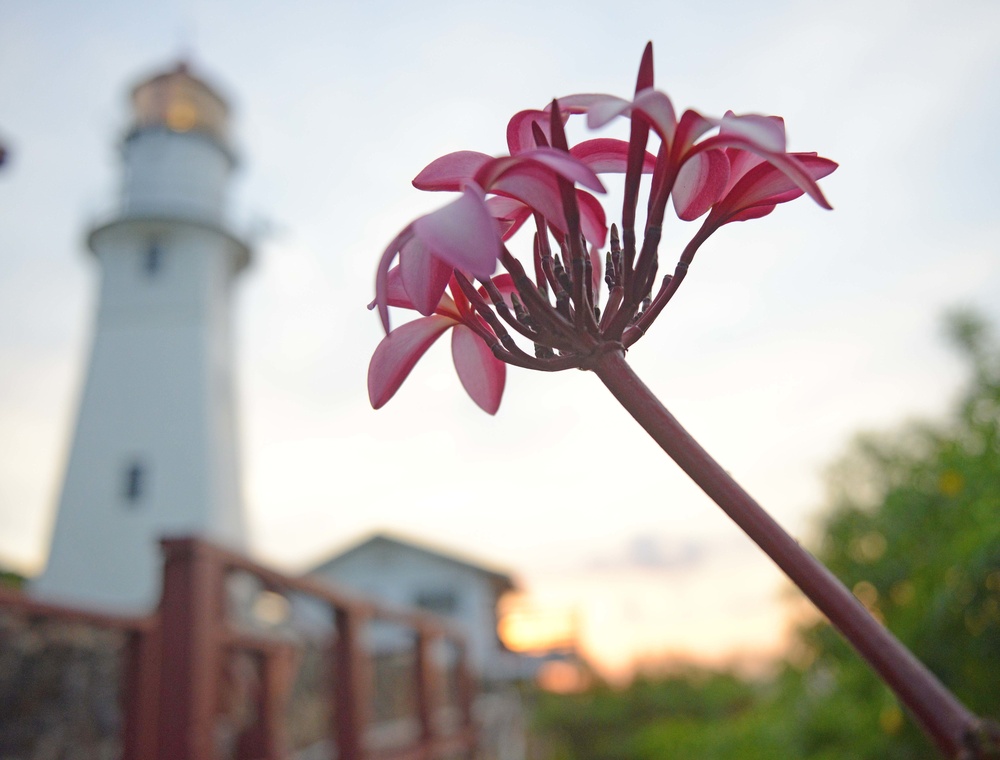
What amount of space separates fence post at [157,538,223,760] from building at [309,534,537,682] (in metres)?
13.8

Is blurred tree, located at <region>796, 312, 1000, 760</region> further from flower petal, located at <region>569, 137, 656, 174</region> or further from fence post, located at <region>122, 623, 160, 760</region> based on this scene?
fence post, located at <region>122, 623, 160, 760</region>

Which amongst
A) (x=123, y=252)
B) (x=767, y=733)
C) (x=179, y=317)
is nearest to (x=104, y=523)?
(x=179, y=317)

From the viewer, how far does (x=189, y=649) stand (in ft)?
6.72

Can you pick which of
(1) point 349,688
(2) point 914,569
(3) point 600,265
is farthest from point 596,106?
(2) point 914,569

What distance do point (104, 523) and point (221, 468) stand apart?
1805mm

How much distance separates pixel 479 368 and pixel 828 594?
0.25 m

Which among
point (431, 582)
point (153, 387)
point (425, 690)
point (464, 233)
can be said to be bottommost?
point (464, 233)

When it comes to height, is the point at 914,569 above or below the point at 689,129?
above

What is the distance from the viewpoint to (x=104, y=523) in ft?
38.6

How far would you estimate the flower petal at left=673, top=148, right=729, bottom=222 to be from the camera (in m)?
0.45

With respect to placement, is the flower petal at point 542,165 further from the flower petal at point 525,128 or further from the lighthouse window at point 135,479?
the lighthouse window at point 135,479

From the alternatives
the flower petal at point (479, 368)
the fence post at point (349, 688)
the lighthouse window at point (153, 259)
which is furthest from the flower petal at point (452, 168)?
the lighthouse window at point (153, 259)

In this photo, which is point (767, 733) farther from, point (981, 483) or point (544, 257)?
point (544, 257)

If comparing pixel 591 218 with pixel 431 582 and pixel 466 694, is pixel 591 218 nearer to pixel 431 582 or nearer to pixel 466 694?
pixel 466 694
